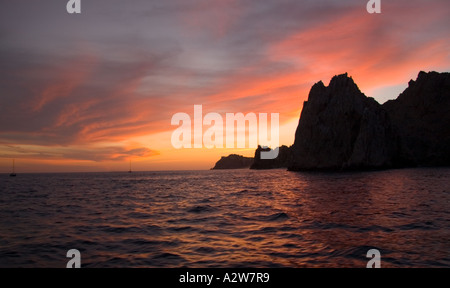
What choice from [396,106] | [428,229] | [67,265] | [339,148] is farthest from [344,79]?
[67,265]

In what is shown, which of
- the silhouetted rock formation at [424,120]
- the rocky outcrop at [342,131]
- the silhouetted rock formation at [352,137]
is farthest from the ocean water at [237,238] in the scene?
the silhouetted rock formation at [424,120]

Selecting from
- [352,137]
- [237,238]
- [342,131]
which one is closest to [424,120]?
[352,137]

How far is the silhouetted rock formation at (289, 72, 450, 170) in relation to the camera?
102125 millimetres

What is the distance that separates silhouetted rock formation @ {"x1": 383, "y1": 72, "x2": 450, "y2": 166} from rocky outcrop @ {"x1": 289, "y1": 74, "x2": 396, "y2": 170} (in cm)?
2073

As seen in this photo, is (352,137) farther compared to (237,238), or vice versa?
(352,137)

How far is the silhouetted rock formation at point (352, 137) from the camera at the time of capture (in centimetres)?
10212

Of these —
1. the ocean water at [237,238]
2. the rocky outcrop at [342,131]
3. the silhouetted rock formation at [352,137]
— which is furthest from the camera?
the silhouetted rock formation at [352,137]

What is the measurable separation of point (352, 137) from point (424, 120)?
61605mm

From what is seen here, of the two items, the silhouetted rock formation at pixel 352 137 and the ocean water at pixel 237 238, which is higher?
the silhouetted rock formation at pixel 352 137

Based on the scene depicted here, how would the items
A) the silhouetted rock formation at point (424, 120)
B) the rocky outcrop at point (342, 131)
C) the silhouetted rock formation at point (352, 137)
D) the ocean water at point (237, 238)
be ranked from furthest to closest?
the silhouetted rock formation at point (424, 120) < the silhouetted rock formation at point (352, 137) < the rocky outcrop at point (342, 131) < the ocean water at point (237, 238)

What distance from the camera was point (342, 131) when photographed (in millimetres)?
108875

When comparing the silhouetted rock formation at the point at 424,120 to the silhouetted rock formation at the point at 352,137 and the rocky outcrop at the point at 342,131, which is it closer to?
the silhouetted rock formation at the point at 352,137

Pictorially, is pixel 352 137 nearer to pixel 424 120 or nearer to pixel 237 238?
pixel 424 120
